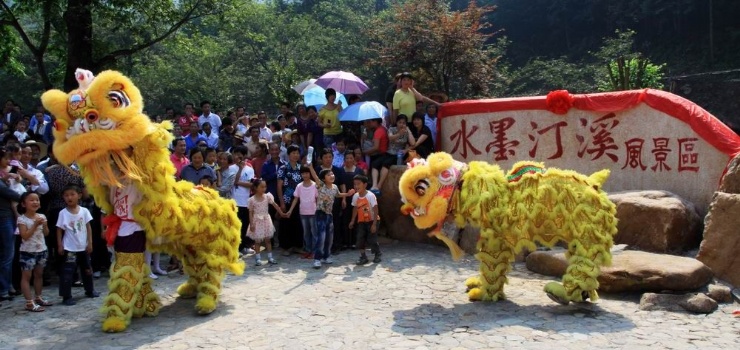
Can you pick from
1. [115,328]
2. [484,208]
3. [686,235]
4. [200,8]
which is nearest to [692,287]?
[686,235]

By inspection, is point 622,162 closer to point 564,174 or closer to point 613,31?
point 564,174

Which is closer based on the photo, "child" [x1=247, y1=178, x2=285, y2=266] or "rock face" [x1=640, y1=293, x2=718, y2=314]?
"rock face" [x1=640, y1=293, x2=718, y2=314]

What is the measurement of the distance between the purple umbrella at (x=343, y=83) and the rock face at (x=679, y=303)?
266 inches

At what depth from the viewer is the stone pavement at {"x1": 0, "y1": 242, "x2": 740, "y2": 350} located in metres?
5.95

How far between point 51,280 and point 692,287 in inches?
299

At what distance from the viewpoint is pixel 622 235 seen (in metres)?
8.48

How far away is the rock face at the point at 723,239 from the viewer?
7.45m

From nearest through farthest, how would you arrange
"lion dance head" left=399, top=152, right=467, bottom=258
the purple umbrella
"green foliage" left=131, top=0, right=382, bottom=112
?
"lion dance head" left=399, top=152, right=467, bottom=258, the purple umbrella, "green foliage" left=131, top=0, right=382, bottom=112

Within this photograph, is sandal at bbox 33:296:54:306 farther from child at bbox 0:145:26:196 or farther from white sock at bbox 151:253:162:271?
white sock at bbox 151:253:162:271

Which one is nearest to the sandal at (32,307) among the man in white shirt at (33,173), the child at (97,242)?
the child at (97,242)

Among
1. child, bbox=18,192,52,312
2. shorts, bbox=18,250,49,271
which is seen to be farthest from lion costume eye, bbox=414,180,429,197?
shorts, bbox=18,250,49,271

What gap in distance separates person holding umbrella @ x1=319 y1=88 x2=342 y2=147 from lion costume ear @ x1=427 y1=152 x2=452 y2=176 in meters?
4.15

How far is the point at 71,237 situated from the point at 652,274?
621cm

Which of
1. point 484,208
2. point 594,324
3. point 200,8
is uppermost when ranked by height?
point 200,8
